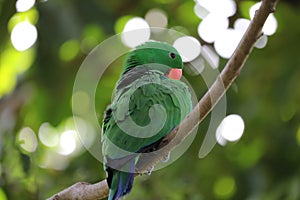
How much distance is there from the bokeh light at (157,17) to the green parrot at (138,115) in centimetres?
264

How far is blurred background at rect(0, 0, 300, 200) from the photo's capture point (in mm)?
4773

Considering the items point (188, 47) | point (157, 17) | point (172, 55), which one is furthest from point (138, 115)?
point (157, 17)

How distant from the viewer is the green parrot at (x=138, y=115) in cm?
286

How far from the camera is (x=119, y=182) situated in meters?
2.82

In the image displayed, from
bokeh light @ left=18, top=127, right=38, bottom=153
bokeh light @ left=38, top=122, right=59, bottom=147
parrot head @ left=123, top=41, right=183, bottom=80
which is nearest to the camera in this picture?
parrot head @ left=123, top=41, right=183, bottom=80

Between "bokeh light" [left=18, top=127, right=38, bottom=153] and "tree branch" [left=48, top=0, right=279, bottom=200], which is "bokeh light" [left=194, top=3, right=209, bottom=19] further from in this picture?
"tree branch" [left=48, top=0, right=279, bottom=200]

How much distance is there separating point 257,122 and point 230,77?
2851mm

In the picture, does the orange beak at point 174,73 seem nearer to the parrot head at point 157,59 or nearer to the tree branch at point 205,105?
the parrot head at point 157,59

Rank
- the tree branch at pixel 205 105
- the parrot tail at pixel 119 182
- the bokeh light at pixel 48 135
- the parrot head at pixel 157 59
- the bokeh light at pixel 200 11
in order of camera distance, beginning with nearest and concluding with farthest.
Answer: the tree branch at pixel 205 105, the parrot tail at pixel 119 182, the parrot head at pixel 157 59, the bokeh light at pixel 200 11, the bokeh light at pixel 48 135

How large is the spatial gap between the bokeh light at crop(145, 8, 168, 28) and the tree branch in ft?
9.55

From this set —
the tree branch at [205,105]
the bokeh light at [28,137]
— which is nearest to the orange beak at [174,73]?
the tree branch at [205,105]

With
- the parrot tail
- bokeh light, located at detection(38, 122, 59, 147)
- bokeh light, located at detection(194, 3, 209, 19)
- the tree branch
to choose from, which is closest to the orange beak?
the tree branch

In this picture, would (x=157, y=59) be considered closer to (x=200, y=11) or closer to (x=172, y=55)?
(x=172, y=55)

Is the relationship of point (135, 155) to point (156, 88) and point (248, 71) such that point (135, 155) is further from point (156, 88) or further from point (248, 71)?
point (248, 71)
